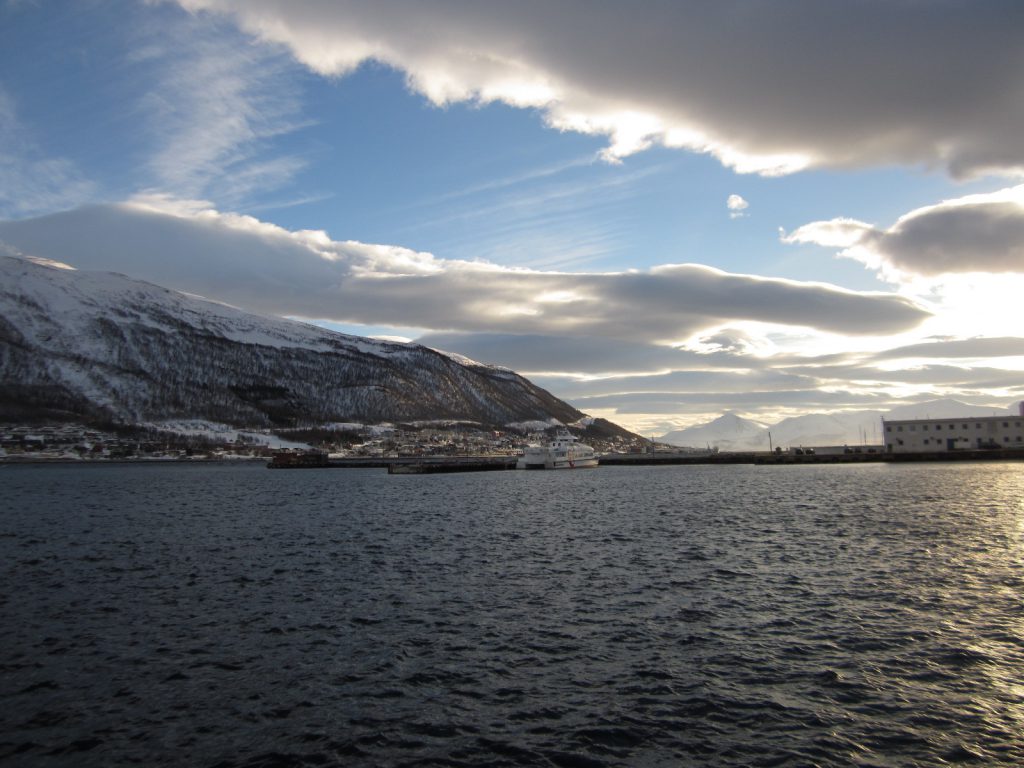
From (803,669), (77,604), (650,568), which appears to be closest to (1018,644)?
(803,669)

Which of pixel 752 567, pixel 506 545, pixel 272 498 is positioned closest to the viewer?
pixel 752 567

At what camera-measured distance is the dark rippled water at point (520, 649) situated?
18688 mm

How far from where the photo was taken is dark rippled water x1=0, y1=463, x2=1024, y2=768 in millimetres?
18688

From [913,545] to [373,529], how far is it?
4491cm

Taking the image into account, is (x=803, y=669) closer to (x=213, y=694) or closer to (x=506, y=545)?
(x=213, y=694)

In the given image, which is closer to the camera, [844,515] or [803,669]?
[803,669]

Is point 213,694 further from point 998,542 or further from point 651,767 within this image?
point 998,542

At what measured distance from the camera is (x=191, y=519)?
75.4m

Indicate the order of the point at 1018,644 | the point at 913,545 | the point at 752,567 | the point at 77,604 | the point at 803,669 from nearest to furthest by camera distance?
the point at 803,669
the point at 1018,644
the point at 77,604
the point at 752,567
the point at 913,545

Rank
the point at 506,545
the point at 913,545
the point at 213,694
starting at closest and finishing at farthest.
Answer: the point at 213,694 → the point at 913,545 → the point at 506,545

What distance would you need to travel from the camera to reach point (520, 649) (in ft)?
87.3

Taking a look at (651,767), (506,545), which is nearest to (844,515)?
(506,545)

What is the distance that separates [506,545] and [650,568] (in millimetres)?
14332

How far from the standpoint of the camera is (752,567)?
42.4 metres
